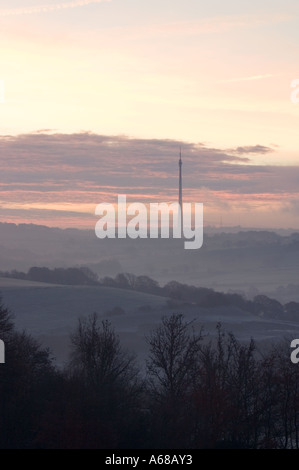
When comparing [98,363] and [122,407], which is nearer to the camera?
[122,407]

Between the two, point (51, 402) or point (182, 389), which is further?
point (182, 389)

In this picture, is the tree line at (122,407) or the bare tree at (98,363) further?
the bare tree at (98,363)

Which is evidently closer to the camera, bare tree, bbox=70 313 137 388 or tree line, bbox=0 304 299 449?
tree line, bbox=0 304 299 449

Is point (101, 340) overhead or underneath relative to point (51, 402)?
overhead

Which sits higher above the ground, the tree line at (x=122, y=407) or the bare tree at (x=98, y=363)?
the bare tree at (x=98, y=363)

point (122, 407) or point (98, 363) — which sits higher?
point (98, 363)

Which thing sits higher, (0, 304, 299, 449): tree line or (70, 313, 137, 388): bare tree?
(70, 313, 137, 388): bare tree

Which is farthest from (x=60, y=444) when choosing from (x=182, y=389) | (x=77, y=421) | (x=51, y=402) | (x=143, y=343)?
(x=143, y=343)

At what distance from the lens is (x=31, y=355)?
71812 millimetres
